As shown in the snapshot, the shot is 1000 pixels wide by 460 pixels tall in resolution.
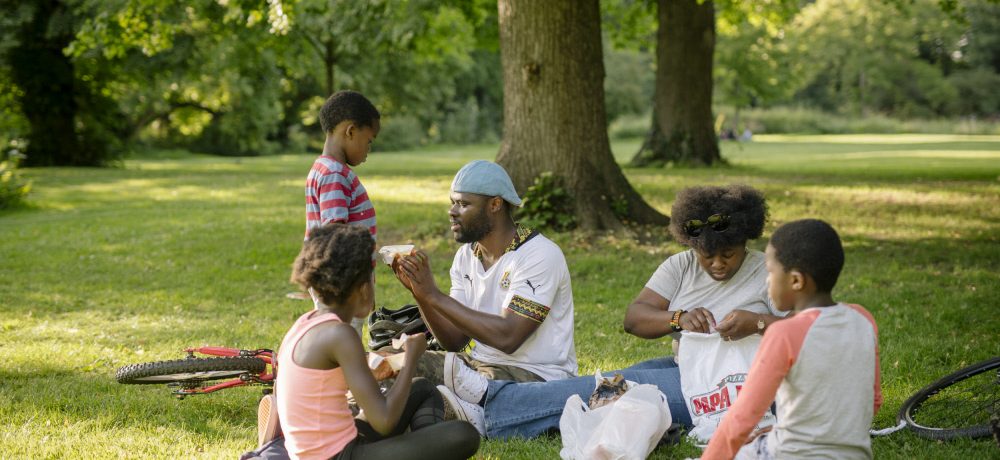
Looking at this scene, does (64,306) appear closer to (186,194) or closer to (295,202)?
(295,202)

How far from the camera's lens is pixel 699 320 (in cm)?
426

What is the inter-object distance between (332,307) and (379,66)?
31550 mm

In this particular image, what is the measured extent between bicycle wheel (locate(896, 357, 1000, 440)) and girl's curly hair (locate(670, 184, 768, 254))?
134 centimetres

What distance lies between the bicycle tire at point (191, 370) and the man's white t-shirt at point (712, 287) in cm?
226

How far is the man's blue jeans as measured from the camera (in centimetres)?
456

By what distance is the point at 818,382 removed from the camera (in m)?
3.17

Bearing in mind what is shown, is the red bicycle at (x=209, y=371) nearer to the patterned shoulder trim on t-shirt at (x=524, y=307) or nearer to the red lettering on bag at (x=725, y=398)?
the patterned shoulder trim on t-shirt at (x=524, y=307)

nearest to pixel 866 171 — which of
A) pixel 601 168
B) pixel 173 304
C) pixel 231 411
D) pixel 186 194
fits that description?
pixel 601 168

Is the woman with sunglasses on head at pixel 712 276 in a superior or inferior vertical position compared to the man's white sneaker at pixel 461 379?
superior

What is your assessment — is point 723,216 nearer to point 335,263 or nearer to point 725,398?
point 725,398

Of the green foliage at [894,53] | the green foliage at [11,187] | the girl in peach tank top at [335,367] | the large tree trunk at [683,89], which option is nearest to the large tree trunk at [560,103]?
the girl in peach tank top at [335,367]

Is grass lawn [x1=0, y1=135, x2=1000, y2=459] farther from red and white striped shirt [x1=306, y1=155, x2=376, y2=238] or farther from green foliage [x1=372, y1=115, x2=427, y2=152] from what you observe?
green foliage [x1=372, y1=115, x2=427, y2=152]

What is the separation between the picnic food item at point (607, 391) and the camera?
14.2 ft

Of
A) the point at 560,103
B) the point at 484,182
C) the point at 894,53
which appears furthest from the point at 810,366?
the point at 894,53
